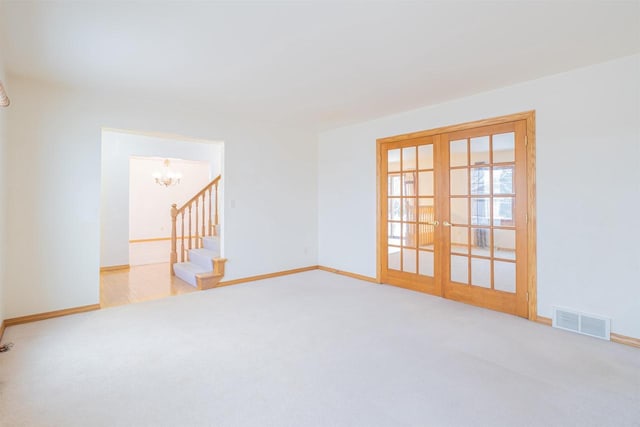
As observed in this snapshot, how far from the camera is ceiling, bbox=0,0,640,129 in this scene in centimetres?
200

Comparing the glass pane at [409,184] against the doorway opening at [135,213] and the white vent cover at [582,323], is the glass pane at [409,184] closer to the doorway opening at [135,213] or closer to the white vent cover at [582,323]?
the white vent cover at [582,323]

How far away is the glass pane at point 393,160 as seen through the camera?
4465 millimetres

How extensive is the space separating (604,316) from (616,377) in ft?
2.70

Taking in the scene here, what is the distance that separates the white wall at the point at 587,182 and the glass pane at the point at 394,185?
120 centimetres

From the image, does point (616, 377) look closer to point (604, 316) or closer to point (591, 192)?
point (604, 316)

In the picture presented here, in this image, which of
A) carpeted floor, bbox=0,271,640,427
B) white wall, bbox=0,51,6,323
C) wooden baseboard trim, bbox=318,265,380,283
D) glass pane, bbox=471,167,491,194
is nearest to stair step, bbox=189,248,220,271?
carpeted floor, bbox=0,271,640,427

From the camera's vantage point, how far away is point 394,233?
14.8 feet

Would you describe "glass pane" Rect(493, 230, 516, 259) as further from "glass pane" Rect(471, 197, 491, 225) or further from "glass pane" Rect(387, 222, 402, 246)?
"glass pane" Rect(387, 222, 402, 246)

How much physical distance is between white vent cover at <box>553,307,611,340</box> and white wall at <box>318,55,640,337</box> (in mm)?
63

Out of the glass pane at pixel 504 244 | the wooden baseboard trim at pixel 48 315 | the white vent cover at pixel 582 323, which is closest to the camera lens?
the white vent cover at pixel 582 323

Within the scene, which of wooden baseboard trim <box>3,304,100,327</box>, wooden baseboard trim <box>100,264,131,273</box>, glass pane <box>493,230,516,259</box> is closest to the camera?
wooden baseboard trim <box>3,304,100,327</box>

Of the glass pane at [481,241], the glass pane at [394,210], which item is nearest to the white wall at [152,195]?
the glass pane at [394,210]

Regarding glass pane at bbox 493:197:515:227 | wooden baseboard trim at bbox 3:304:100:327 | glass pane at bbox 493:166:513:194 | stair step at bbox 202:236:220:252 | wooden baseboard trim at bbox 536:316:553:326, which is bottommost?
wooden baseboard trim at bbox 536:316:553:326

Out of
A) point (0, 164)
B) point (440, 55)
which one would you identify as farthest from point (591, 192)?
point (0, 164)
